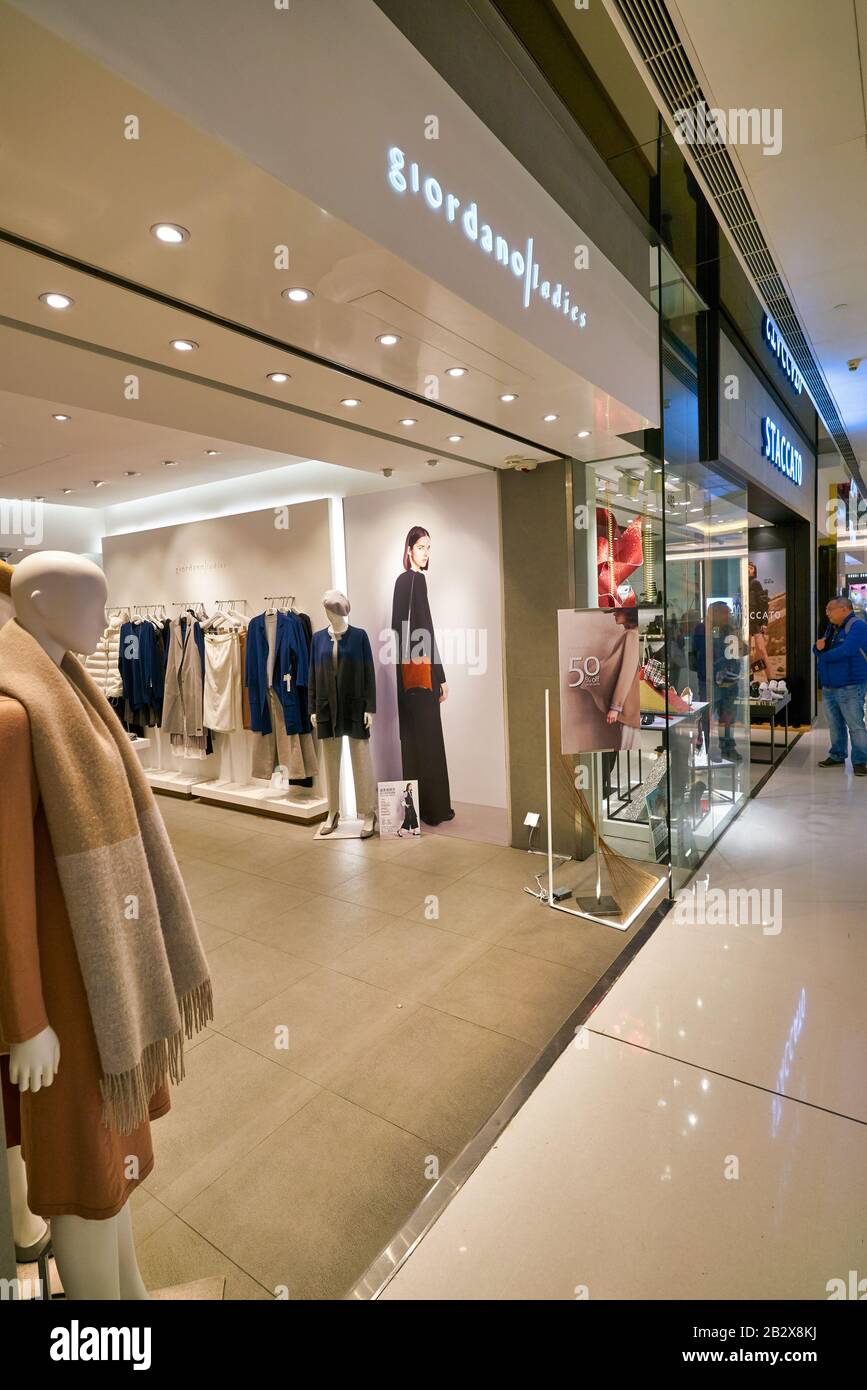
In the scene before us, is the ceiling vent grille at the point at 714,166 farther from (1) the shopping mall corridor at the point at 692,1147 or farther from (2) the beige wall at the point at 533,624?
(1) the shopping mall corridor at the point at 692,1147

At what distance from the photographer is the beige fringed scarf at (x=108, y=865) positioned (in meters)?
1.23

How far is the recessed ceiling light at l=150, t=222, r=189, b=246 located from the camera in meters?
1.69

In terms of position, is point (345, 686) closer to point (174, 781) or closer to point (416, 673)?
point (416, 673)

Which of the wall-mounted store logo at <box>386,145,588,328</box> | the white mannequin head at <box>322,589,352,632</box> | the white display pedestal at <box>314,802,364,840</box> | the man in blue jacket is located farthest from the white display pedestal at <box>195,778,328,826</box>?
the man in blue jacket

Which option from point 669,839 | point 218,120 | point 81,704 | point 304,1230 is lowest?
point 304,1230

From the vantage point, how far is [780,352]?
20.7ft

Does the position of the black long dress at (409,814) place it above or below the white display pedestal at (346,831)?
above

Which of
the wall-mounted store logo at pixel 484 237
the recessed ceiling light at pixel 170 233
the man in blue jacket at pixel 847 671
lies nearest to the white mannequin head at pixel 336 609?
the wall-mounted store logo at pixel 484 237

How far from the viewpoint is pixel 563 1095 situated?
2379 mm

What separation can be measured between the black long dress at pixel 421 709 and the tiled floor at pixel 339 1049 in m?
0.79

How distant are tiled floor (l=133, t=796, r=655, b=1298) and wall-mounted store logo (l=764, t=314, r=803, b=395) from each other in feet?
16.1

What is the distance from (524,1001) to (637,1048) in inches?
22.1
